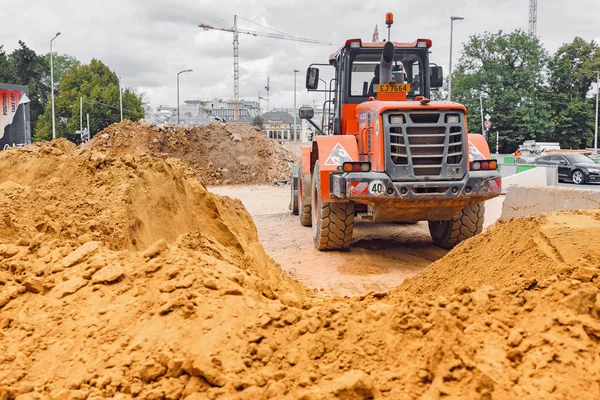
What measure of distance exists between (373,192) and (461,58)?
49.9 meters

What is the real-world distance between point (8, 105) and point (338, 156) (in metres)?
34.6

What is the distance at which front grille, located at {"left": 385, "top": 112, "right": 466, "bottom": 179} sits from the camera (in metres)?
8.34

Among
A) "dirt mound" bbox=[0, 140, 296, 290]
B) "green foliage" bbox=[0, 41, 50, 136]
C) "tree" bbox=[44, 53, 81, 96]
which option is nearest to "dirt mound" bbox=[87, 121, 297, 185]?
"dirt mound" bbox=[0, 140, 296, 290]

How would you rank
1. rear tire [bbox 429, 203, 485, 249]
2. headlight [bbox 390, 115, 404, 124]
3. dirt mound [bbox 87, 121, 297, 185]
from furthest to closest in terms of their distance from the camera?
dirt mound [bbox 87, 121, 297, 185], rear tire [bbox 429, 203, 485, 249], headlight [bbox 390, 115, 404, 124]

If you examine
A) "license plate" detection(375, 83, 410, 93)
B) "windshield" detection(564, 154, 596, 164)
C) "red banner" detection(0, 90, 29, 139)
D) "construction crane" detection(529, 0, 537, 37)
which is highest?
"construction crane" detection(529, 0, 537, 37)

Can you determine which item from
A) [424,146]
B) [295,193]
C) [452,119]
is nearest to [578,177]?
[295,193]

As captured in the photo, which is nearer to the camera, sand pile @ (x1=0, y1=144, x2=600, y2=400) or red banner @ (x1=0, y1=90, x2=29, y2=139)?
sand pile @ (x1=0, y1=144, x2=600, y2=400)

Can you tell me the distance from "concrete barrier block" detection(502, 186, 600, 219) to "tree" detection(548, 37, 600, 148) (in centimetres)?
4336

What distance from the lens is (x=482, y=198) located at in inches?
330

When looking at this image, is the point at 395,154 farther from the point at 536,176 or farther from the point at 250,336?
the point at 536,176

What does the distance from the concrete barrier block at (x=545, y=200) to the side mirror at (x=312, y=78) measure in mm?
4139

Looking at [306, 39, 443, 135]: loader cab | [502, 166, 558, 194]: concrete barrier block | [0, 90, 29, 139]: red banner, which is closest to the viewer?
[306, 39, 443, 135]: loader cab

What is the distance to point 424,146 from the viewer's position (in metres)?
8.37

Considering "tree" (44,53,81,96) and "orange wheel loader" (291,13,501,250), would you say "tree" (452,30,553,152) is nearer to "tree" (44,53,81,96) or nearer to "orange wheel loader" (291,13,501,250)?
"orange wheel loader" (291,13,501,250)
